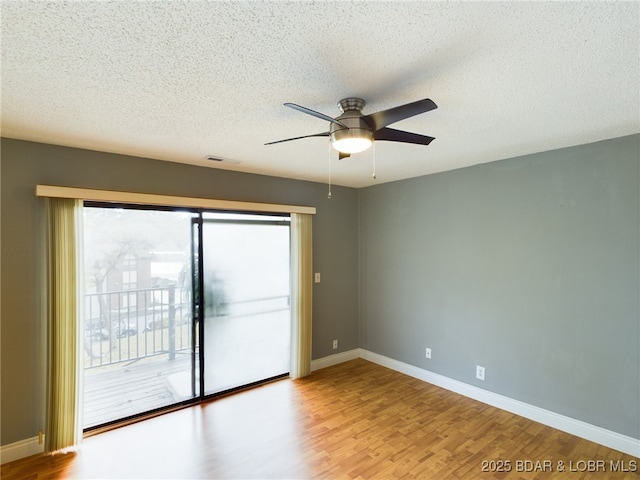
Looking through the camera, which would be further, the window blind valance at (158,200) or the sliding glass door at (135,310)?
the sliding glass door at (135,310)

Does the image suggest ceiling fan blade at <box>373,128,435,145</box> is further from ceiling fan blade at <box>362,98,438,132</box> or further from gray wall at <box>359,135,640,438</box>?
gray wall at <box>359,135,640,438</box>

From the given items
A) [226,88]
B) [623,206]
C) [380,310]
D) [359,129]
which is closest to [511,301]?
[623,206]

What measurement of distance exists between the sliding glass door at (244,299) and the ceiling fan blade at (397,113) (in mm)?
2335

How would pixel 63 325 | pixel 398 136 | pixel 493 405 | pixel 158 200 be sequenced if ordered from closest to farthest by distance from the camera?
pixel 398 136, pixel 63 325, pixel 158 200, pixel 493 405

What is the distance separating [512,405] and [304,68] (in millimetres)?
3564

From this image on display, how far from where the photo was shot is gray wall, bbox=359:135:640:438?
2.57 meters

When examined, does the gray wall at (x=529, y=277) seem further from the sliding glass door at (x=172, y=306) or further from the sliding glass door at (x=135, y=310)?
the sliding glass door at (x=135, y=310)

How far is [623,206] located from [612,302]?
0.78 meters

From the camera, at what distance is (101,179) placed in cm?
280

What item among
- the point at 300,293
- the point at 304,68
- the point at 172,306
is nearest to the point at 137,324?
the point at 172,306

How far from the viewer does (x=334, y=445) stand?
8.58ft

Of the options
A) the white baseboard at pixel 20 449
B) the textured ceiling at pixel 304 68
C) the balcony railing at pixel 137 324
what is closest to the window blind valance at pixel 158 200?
the textured ceiling at pixel 304 68

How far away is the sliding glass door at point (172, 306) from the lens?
3014 millimetres

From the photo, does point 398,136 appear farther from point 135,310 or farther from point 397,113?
point 135,310
